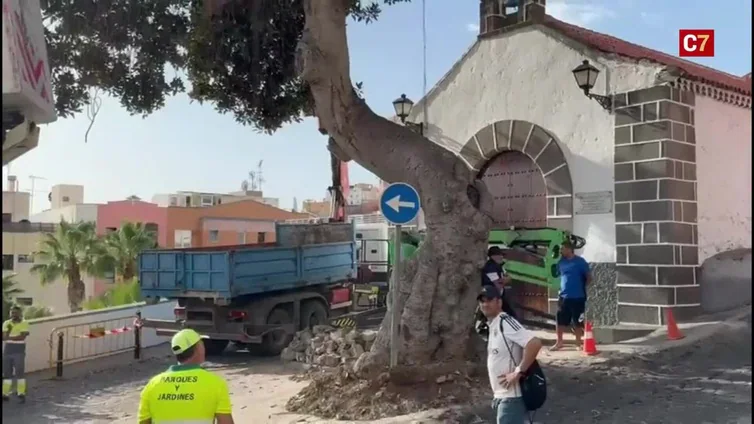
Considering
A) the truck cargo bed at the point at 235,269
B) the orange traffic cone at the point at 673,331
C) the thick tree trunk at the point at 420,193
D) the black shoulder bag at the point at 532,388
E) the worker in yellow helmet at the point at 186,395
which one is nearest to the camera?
the worker in yellow helmet at the point at 186,395

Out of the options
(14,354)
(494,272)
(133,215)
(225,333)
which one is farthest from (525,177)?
(133,215)

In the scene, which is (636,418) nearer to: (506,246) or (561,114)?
(506,246)

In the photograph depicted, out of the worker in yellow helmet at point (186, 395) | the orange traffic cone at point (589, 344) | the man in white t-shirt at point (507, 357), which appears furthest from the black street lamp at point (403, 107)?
the worker in yellow helmet at point (186, 395)

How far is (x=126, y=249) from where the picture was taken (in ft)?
89.7

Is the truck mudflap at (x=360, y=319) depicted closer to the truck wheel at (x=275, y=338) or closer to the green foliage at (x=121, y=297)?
the truck wheel at (x=275, y=338)

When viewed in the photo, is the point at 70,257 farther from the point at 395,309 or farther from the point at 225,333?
the point at 395,309

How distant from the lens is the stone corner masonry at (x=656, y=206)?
40.8ft

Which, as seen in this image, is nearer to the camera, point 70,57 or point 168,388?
A: point 168,388

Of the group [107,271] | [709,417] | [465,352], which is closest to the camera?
[709,417]

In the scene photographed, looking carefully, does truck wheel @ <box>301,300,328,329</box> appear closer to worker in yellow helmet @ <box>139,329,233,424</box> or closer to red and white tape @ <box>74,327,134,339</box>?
red and white tape @ <box>74,327,134,339</box>

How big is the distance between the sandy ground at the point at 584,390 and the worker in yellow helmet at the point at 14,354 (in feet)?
1.13

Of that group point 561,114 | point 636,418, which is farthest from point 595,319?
point 636,418

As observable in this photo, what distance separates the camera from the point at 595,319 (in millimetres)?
13414

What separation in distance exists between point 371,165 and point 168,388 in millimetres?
5790
